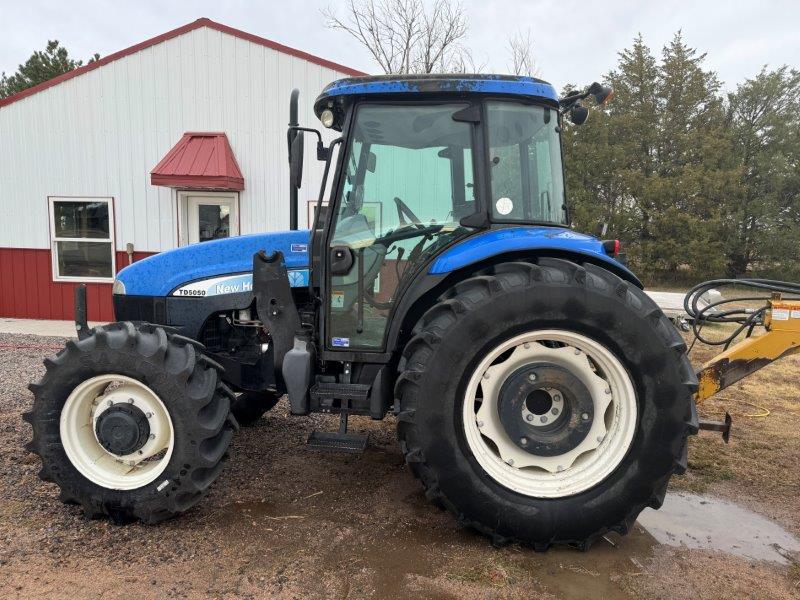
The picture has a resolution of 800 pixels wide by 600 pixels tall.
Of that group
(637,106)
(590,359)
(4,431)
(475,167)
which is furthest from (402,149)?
(637,106)

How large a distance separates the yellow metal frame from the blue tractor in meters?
0.86

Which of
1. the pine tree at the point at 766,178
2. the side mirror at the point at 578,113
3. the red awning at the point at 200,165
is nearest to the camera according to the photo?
the side mirror at the point at 578,113

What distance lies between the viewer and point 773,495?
11.1 ft

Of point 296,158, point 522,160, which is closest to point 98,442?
point 296,158

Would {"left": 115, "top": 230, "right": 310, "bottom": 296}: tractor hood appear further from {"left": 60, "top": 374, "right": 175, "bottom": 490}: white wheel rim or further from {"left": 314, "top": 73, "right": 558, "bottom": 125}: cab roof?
{"left": 314, "top": 73, "right": 558, "bottom": 125}: cab roof

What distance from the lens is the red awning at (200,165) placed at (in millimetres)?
8250

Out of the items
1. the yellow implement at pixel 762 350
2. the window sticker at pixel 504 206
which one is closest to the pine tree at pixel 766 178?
the yellow implement at pixel 762 350

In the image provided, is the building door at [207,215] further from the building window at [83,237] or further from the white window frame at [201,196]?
the building window at [83,237]

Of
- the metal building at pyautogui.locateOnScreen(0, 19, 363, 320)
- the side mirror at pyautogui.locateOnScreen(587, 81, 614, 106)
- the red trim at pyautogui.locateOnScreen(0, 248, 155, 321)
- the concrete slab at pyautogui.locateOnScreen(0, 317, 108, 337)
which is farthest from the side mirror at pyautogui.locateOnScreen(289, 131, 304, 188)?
the red trim at pyautogui.locateOnScreen(0, 248, 155, 321)

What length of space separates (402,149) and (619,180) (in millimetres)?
19039

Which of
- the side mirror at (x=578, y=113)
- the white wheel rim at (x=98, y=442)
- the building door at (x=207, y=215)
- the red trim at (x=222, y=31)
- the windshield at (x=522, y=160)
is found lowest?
the white wheel rim at (x=98, y=442)

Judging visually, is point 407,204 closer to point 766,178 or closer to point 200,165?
point 200,165

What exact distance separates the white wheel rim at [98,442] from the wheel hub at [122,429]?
0.03 m

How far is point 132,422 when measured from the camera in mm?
2875
